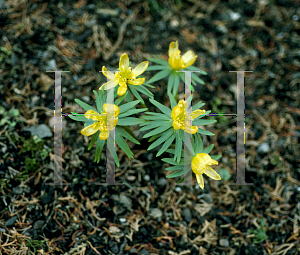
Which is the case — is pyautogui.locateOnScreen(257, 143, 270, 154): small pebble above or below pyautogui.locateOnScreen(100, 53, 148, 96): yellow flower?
below

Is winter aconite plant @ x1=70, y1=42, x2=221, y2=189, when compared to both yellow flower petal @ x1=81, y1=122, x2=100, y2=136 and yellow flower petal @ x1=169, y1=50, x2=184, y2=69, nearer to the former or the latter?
yellow flower petal @ x1=81, y1=122, x2=100, y2=136

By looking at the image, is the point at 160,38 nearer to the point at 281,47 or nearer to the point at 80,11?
the point at 80,11

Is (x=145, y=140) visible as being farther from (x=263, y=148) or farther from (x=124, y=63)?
(x=263, y=148)

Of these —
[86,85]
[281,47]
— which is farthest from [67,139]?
[281,47]

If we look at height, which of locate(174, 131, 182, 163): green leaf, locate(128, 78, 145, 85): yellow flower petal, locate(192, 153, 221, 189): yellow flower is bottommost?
locate(192, 153, 221, 189): yellow flower

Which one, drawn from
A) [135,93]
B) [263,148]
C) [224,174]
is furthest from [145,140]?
[263,148]

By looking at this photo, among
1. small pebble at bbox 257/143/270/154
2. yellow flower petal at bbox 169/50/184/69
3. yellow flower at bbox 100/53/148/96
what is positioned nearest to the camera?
yellow flower at bbox 100/53/148/96


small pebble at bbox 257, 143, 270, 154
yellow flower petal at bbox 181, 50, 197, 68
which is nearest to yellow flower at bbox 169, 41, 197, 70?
yellow flower petal at bbox 181, 50, 197, 68
